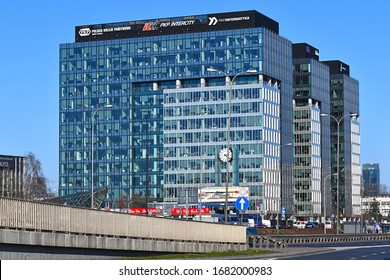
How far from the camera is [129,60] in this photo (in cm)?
18650

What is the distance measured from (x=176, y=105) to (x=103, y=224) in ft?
472

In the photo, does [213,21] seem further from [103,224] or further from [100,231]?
[100,231]

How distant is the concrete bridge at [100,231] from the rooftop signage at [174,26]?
415 feet

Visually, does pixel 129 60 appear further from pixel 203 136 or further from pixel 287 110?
pixel 287 110

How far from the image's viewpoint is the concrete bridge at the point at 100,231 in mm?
32562

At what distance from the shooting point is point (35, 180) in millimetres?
175500

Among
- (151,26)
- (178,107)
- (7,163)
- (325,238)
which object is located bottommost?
(325,238)

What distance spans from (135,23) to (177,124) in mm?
23448

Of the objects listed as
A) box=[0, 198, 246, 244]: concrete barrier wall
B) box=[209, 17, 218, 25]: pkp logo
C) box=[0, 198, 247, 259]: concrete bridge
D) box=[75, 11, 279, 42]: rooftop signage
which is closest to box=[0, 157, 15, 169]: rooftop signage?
box=[75, 11, 279, 42]: rooftop signage

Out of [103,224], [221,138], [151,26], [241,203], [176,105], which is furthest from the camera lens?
[151,26]

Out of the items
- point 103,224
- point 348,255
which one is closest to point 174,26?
point 348,255

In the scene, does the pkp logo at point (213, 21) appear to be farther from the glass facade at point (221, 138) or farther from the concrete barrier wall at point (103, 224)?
the concrete barrier wall at point (103, 224)

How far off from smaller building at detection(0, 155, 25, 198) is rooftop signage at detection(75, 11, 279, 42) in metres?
31.1
